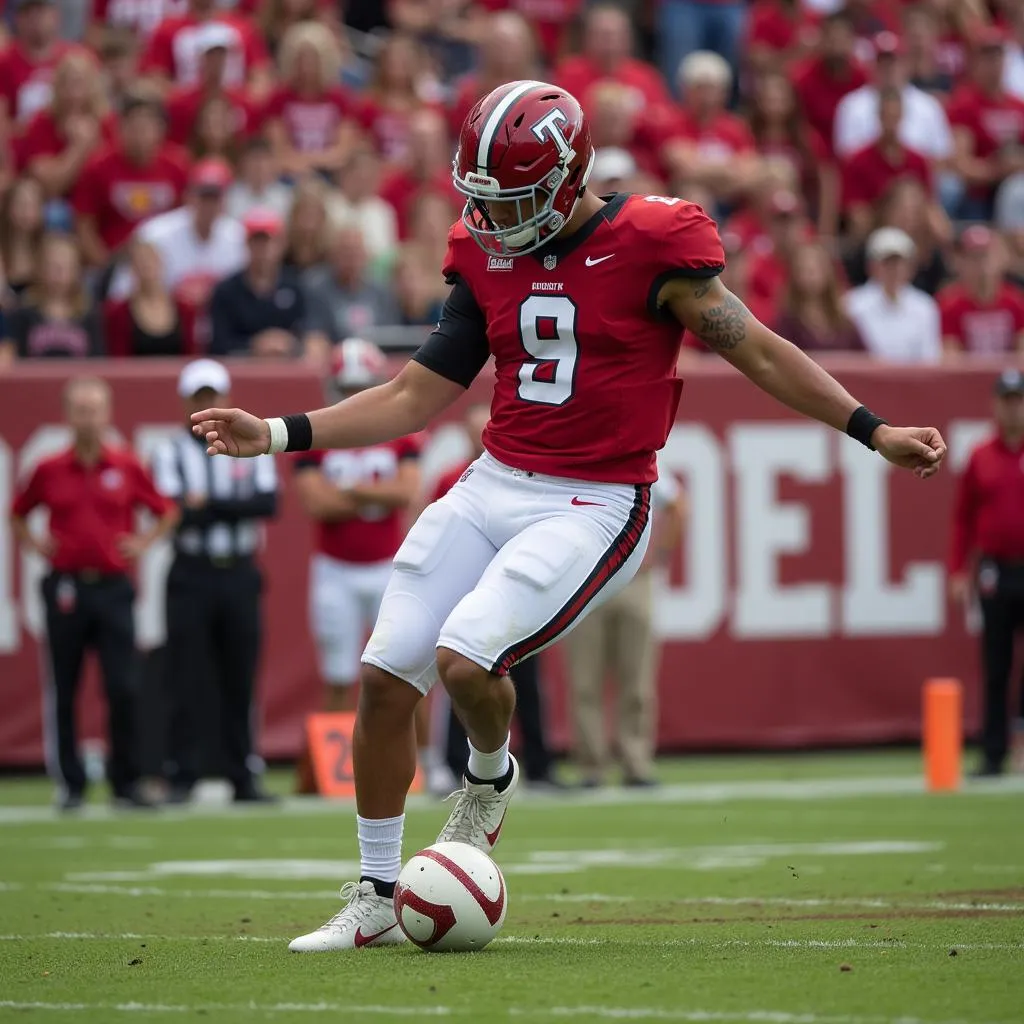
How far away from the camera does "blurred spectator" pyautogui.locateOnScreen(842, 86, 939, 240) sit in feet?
51.9

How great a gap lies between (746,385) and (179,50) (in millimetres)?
4958

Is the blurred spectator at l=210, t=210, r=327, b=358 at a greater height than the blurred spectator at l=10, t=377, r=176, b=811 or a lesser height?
greater

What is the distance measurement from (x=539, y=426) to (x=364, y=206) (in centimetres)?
896

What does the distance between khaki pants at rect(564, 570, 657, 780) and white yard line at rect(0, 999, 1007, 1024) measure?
288 inches

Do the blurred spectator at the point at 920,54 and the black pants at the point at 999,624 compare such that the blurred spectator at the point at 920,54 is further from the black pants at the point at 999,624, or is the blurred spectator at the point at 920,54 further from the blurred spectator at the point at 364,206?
the black pants at the point at 999,624

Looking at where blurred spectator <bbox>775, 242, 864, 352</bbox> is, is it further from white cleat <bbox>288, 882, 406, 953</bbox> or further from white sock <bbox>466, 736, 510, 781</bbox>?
white cleat <bbox>288, 882, 406, 953</bbox>

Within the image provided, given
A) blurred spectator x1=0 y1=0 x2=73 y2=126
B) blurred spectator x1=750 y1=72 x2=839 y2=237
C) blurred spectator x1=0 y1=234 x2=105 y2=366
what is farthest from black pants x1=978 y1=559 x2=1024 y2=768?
blurred spectator x1=0 y1=0 x2=73 y2=126

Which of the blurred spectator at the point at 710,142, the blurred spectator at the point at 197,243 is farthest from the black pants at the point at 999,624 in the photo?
the blurred spectator at the point at 197,243

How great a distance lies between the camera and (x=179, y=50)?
15.2 m

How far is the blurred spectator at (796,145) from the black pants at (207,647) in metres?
6.66

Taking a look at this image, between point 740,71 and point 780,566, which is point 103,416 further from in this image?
point 740,71

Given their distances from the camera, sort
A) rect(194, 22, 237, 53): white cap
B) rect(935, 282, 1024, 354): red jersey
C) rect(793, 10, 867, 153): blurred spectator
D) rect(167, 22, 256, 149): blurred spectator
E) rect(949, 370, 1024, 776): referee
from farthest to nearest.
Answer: rect(793, 10, 867, 153): blurred spectator
rect(935, 282, 1024, 354): red jersey
rect(194, 22, 237, 53): white cap
rect(167, 22, 256, 149): blurred spectator
rect(949, 370, 1024, 776): referee

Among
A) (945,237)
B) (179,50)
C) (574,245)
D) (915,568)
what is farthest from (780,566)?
(574,245)

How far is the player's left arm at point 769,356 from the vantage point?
5582mm
